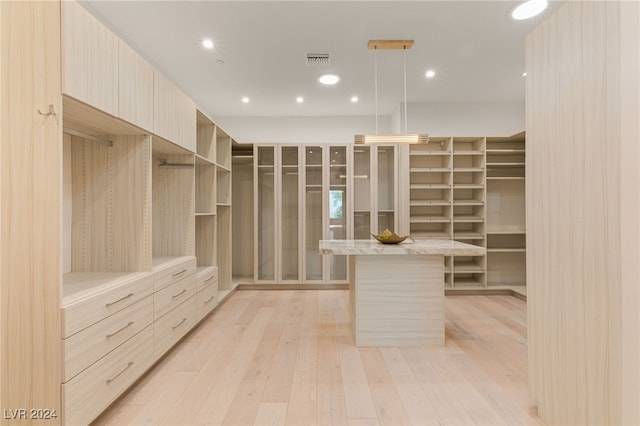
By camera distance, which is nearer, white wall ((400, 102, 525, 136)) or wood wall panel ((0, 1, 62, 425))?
wood wall panel ((0, 1, 62, 425))

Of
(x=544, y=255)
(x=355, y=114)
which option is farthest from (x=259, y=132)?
(x=544, y=255)

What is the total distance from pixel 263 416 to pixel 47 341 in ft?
3.72

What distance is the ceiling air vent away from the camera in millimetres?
3455

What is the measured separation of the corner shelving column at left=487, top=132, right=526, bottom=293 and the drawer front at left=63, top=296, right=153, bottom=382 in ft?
15.6

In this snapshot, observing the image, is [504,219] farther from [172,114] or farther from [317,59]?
[172,114]

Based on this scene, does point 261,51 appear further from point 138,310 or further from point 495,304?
point 495,304

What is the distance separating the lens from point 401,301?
2951 mm

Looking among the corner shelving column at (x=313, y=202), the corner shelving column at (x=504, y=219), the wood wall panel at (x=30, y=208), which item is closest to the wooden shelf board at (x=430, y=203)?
the corner shelving column at (x=504, y=219)

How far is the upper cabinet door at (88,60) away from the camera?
1667 mm

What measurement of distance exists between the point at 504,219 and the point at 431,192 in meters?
1.17

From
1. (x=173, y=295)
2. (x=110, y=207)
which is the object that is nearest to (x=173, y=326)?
(x=173, y=295)

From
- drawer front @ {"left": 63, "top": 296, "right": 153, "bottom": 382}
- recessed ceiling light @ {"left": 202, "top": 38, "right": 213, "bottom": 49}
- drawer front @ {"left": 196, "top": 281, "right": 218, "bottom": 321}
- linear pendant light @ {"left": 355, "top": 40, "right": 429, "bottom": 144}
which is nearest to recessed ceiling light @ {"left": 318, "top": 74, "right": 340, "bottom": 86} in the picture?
linear pendant light @ {"left": 355, "top": 40, "right": 429, "bottom": 144}

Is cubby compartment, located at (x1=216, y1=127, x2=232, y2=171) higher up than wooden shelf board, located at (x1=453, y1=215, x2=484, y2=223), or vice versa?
cubby compartment, located at (x1=216, y1=127, x2=232, y2=171)

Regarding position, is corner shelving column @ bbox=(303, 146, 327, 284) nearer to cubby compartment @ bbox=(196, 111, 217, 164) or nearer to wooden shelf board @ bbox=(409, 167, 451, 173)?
wooden shelf board @ bbox=(409, 167, 451, 173)
